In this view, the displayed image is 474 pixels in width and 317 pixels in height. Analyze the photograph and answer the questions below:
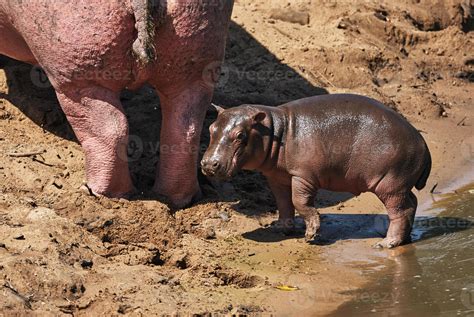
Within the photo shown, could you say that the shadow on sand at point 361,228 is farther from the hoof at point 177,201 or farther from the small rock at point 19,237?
the small rock at point 19,237

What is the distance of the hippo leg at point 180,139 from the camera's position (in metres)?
8.45

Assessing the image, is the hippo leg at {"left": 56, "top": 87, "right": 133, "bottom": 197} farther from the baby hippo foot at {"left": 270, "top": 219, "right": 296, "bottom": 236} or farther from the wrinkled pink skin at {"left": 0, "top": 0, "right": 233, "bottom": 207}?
the baby hippo foot at {"left": 270, "top": 219, "right": 296, "bottom": 236}

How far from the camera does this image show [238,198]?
29.7ft

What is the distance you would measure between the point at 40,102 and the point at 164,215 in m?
2.14

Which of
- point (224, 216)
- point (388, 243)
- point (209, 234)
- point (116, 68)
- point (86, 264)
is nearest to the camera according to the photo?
point (86, 264)

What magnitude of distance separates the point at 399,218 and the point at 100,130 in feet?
8.21

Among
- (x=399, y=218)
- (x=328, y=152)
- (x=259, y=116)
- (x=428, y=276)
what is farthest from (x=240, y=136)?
(x=428, y=276)

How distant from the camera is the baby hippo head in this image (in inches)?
312

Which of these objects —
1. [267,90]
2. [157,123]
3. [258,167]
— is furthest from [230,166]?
[267,90]

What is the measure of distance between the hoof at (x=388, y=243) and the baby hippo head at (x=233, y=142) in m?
1.19

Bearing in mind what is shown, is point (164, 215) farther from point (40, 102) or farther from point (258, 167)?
point (40, 102)

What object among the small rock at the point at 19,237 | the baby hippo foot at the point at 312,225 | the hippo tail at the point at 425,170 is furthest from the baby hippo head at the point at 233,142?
the small rock at the point at 19,237

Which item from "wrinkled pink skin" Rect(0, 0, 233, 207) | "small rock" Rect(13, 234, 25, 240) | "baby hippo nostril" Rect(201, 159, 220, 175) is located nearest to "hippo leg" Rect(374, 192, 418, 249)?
"baby hippo nostril" Rect(201, 159, 220, 175)

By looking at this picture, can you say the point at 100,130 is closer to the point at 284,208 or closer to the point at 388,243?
the point at 284,208
